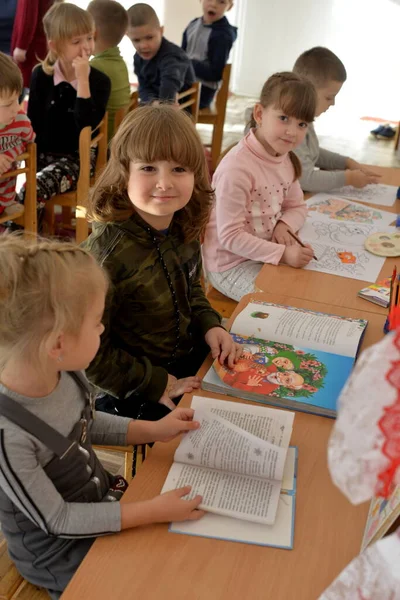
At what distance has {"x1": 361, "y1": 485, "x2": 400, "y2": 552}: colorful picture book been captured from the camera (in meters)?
0.77

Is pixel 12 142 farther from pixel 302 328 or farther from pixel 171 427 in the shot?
pixel 171 427

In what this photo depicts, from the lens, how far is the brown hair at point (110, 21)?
3.45 metres

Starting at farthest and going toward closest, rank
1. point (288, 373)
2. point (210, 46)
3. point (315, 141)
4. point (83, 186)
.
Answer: point (210, 46)
point (83, 186)
point (315, 141)
point (288, 373)

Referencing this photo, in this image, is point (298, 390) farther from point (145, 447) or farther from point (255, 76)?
point (255, 76)

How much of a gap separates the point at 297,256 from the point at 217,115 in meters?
2.78

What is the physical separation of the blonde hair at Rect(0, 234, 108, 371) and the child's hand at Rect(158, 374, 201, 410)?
1.19ft

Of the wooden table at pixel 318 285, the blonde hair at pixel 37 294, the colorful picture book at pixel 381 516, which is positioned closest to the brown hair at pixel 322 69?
the wooden table at pixel 318 285

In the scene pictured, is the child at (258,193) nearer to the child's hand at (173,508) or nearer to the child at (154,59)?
the child's hand at (173,508)

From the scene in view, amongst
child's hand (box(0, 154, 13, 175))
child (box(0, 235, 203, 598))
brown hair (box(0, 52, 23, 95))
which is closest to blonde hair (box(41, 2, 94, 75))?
brown hair (box(0, 52, 23, 95))

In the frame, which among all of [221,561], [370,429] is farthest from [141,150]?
[370,429]

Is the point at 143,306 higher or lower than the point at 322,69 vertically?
lower

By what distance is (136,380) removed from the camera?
138 centimetres

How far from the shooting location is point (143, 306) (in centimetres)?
146

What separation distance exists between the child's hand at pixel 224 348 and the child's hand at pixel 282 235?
1.84 ft
